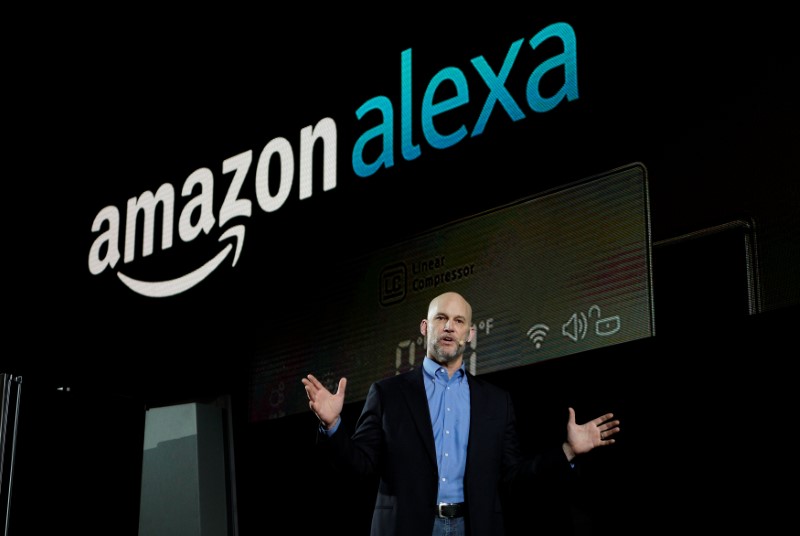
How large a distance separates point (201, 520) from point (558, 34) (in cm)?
237

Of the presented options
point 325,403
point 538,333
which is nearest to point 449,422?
point 325,403

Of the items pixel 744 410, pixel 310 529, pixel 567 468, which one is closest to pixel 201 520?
pixel 310 529

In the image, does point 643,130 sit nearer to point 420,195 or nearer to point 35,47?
point 420,195

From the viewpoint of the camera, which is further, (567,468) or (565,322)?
(565,322)

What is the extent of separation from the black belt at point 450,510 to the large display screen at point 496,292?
3.80 feet

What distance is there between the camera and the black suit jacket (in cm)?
313

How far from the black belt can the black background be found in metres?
0.23

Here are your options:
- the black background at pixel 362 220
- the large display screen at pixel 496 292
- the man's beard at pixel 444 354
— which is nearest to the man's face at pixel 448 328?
the man's beard at pixel 444 354

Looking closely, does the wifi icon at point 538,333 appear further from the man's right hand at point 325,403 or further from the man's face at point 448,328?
the man's right hand at point 325,403

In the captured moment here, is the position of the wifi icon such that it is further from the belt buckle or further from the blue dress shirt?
the belt buckle

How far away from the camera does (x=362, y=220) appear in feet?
17.4

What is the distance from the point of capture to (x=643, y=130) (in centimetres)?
425

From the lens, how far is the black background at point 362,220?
3.63 meters

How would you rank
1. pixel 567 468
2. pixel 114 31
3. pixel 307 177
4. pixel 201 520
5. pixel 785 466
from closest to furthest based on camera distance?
pixel 567 468
pixel 785 466
pixel 201 520
pixel 307 177
pixel 114 31
